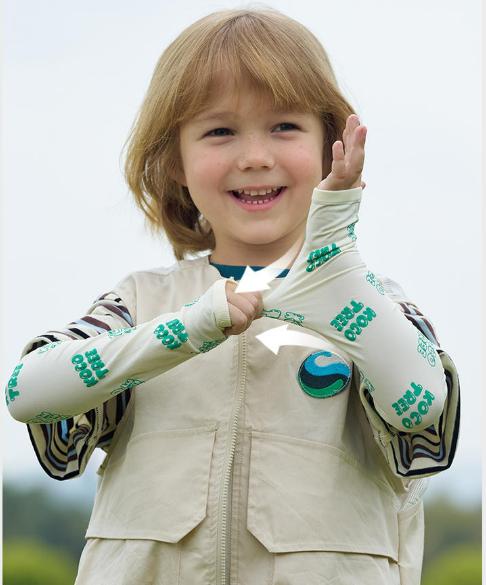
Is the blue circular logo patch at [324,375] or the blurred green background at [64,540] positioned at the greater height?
the blue circular logo patch at [324,375]

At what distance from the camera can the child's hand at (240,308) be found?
1444mm

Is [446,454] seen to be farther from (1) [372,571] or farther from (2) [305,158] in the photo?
(2) [305,158]

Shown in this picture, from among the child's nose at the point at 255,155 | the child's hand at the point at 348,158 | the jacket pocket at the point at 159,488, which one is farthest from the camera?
the child's nose at the point at 255,155

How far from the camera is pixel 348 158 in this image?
145cm

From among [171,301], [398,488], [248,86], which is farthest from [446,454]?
[248,86]

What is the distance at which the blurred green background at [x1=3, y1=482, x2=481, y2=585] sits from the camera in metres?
7.80

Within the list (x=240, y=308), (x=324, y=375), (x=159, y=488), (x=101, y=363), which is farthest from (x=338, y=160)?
(x=159, y=488)

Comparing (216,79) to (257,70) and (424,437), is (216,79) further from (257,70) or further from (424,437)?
(424,437)

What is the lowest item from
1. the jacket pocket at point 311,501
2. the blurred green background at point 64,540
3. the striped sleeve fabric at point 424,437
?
the blurred green background at point 64,540

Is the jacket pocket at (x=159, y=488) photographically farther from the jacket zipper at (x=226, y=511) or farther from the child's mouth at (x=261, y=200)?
the child's mouth at (x=261, y=200)

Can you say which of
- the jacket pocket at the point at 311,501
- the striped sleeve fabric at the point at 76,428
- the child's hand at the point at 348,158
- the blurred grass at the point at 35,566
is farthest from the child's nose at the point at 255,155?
the blurred grass at the point at 35,566

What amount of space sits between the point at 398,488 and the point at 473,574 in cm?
667

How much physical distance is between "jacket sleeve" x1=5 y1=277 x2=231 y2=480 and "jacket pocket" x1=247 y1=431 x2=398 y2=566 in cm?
22

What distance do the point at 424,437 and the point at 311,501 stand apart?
19cm
